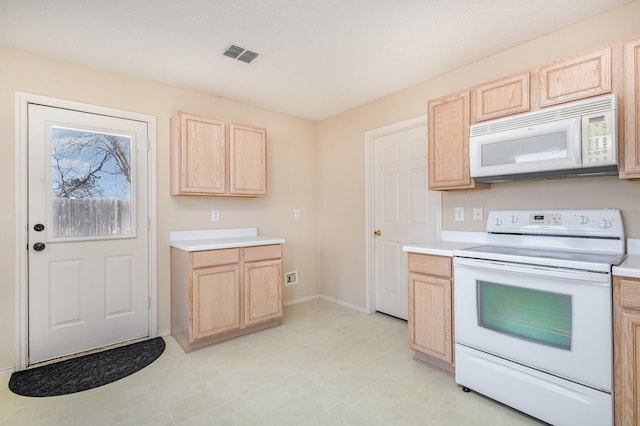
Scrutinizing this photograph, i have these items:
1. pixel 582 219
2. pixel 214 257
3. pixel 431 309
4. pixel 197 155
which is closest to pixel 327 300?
pixel 214 257

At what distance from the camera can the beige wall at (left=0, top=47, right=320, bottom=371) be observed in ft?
7.50

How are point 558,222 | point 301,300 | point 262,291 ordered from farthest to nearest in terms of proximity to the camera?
point 301,300, point 262,291, point 558,222

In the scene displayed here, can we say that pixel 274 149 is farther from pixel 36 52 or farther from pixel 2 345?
pixel 2 345

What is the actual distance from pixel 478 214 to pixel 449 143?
0.65 metres

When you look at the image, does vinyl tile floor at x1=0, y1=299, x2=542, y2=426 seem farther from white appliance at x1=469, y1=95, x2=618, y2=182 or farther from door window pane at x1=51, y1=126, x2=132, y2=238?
white appliance at x1=469, y1=95, x2=618, y2=182

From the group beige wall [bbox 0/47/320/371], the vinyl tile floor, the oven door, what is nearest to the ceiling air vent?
beige wall [bbox 0/47/320/371]

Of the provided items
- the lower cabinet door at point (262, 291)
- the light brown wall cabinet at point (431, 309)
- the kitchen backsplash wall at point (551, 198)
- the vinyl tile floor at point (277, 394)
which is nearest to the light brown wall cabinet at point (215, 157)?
the lower cabinet door at point (262, 291)

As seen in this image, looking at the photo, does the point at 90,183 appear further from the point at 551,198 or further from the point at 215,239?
the point at 551,198

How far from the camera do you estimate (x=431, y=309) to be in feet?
7.48

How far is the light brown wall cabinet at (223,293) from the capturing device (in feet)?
8.54

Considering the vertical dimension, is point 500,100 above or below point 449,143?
above

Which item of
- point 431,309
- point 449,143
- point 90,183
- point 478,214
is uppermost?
point 449,143

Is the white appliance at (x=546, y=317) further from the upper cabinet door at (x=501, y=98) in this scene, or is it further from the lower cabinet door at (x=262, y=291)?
the lower cabinet door at (x=262, y=291)

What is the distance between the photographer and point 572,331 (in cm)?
161
